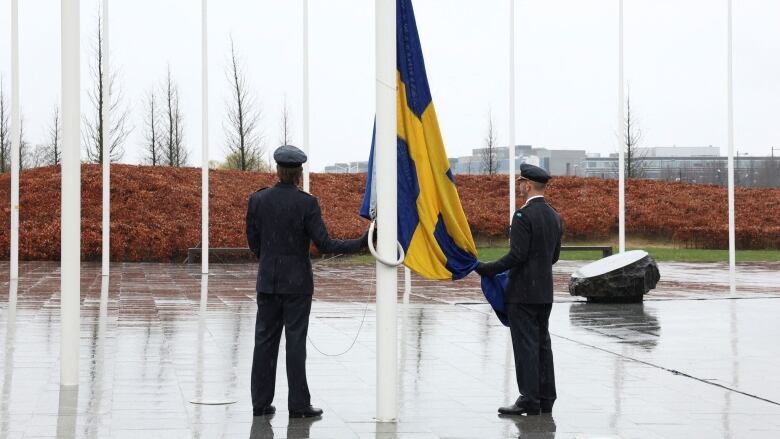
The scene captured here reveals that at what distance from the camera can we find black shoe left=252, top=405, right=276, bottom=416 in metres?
8.13

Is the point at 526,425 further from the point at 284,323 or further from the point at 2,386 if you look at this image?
the point at 2,386

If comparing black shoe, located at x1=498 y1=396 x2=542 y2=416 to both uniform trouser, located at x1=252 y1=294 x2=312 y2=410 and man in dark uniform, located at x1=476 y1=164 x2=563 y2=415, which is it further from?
uniform trouser, located at x1=252 y1=294 x2=312 y2=410

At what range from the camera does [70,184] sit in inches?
365

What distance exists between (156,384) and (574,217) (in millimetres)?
34860

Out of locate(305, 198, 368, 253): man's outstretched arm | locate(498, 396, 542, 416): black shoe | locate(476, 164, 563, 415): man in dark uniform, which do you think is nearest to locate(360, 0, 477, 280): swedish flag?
locate(476, 164, 563, 415): man in dark uniform

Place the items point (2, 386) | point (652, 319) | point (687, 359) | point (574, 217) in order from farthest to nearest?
point (574, 217) → point (652, 319) → point (687, 359) → point (2, 386)

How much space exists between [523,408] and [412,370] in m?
2.32

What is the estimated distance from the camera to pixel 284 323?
324 inches

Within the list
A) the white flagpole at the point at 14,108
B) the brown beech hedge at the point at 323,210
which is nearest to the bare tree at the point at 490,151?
the brown beech hedge at the point at 323,210

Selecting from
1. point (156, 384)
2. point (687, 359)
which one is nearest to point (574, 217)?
point (687, 359)

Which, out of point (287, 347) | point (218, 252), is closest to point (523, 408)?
point (287, 347)

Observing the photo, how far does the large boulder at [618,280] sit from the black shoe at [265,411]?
1077 cm

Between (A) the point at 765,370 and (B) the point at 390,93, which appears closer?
(B) the point at 390,93

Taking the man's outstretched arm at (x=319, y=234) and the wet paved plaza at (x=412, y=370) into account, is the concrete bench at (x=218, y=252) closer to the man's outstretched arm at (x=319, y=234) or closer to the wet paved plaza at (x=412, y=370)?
the wet paved plaza at (x=412, y=370)
